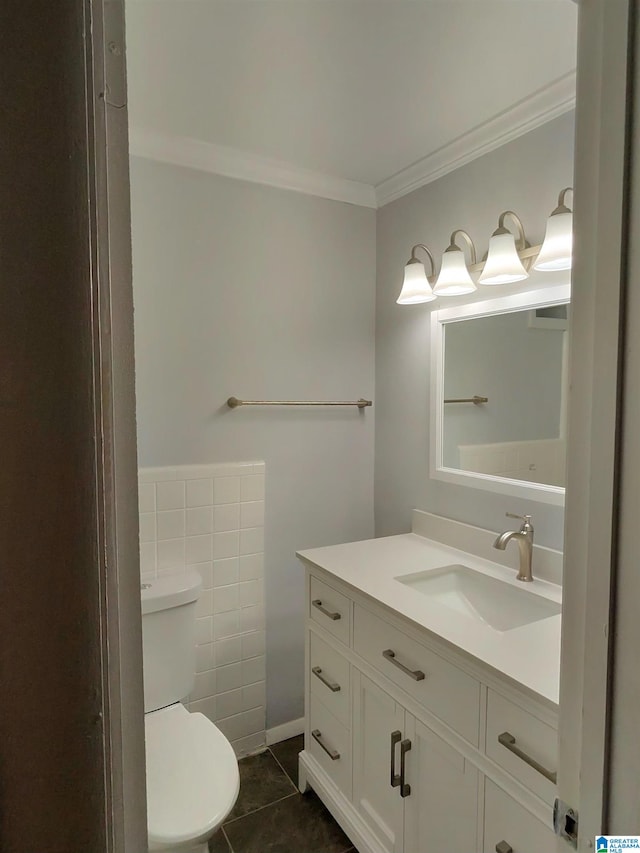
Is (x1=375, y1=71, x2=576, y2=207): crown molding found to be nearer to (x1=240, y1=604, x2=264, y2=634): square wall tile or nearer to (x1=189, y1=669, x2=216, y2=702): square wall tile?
(x1=240, y1=604, x2=264, y2=634): square wall tile

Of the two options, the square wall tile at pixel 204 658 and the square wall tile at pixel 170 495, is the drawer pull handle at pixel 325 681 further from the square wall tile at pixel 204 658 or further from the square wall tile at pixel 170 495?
the square wall tile at pixel 170 495

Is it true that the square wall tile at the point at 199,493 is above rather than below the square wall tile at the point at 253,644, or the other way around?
above

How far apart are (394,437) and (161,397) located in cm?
99

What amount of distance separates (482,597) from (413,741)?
50cm

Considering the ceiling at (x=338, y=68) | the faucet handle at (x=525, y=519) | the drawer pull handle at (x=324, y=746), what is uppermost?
the ceiling at (x=338, y=68)

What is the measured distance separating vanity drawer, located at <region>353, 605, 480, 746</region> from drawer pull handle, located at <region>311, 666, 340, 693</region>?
20cm

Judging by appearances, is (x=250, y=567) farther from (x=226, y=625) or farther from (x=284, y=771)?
(x=284, y=771)

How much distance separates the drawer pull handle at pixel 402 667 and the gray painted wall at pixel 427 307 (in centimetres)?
58

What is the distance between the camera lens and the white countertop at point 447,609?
1.05m

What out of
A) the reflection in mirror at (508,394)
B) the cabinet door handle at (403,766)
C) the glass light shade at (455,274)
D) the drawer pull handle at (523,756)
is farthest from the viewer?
the glass light shade at (455,274)

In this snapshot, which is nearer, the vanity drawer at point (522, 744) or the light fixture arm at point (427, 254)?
the vanity drawer at point (522, 744)

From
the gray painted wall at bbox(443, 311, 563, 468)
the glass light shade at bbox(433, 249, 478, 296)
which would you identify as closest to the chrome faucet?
the gray painted wall at bbox(443, 311, 563, 468)

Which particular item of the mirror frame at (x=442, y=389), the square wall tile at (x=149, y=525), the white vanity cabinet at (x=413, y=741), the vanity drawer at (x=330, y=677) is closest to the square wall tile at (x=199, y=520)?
the square wall tile at (x=149, y=525)

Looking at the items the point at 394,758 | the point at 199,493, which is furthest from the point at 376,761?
the point at 199,493
